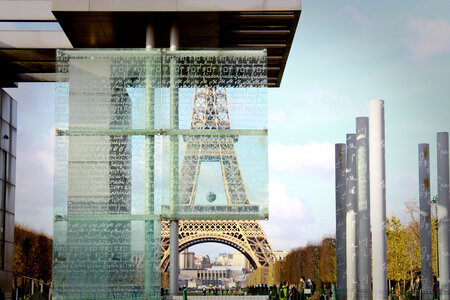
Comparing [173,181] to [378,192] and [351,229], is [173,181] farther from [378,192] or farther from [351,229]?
[351,229]

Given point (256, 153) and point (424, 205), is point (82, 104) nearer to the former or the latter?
point (256, 153)

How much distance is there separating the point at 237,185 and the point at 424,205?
12.4 meters

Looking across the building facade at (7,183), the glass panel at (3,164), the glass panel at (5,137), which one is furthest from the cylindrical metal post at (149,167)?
the glass panel at (3,164)

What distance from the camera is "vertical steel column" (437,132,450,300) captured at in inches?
1089

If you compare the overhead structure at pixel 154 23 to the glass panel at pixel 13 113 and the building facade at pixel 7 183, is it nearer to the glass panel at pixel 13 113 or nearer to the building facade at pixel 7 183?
the building facade at pixel 7 183

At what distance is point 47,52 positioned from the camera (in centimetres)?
2347

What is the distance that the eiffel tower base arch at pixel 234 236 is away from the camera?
7050 centimetres

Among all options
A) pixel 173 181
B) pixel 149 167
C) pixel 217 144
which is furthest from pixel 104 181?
pixel 217 144

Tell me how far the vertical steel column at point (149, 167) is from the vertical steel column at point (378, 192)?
8057 mm

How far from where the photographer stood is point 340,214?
29.8m

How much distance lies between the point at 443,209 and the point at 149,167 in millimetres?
13791

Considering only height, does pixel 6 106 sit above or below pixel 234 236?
above

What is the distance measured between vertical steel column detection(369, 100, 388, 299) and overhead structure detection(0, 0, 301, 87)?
3611mm

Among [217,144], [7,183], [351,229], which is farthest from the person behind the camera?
[7,183]
